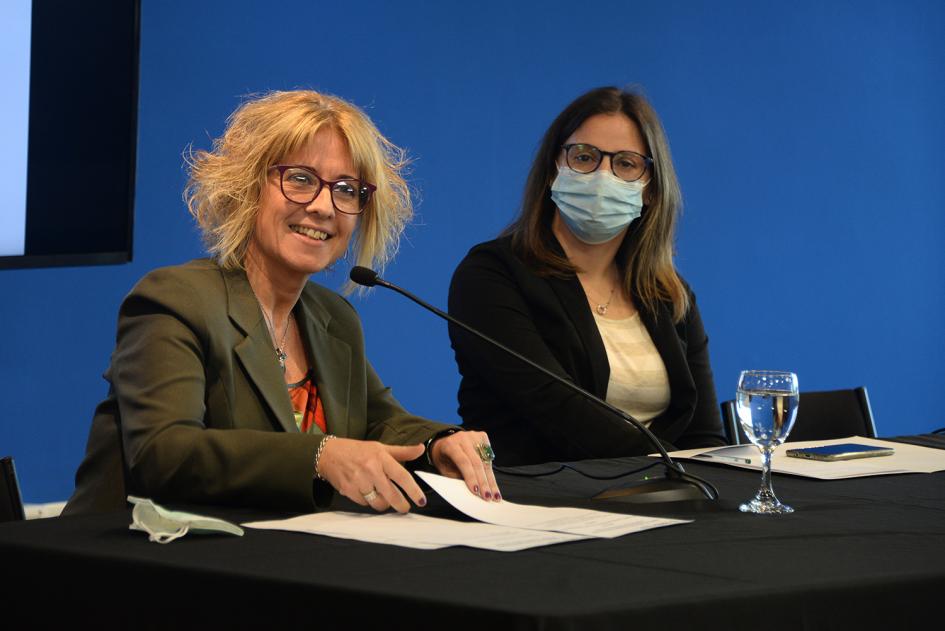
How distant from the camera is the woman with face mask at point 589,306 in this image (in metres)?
2.65

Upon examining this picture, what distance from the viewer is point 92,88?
10.5 feet

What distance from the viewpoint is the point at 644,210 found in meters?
3.01

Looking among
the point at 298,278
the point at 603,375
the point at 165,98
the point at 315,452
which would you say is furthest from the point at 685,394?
the point at 165,98

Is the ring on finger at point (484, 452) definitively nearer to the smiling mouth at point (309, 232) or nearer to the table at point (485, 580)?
the table at point (485, 580)

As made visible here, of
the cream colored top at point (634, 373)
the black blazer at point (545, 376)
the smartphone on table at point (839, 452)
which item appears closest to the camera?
the smartphone on table at point (839, 452)

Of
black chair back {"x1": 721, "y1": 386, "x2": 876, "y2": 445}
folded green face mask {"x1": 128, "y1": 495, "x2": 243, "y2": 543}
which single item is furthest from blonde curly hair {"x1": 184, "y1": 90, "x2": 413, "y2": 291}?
black chair back {"x1": 721, "y1": 386, "x2": 876, "y2": 445}

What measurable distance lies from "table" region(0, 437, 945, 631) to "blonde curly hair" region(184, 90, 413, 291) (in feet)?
2.40

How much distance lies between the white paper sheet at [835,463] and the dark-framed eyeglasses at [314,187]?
0.75 metres

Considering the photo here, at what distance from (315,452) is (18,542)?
0.40 metres

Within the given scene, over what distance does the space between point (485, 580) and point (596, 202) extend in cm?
186

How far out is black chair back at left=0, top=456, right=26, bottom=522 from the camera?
5.56 feet

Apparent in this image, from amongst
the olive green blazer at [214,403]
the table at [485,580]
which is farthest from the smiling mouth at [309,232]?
the table at [485,580]

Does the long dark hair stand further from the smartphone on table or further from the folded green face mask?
the folded green face mask

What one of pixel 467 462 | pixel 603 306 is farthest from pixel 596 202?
pixel 467 462
